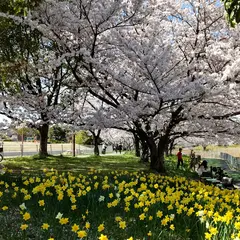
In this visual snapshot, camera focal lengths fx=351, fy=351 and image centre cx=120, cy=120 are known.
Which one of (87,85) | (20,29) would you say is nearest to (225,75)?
(87,85)

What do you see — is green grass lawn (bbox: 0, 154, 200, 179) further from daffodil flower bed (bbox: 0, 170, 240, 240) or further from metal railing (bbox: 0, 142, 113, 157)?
metal railing (bbox: 0, 142, 113, 157)

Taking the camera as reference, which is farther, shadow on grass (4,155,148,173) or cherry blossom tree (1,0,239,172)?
shadow on grass (4,155,148,173)

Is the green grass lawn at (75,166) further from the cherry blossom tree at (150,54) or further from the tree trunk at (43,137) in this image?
the cherry blossom tree at (150,54)

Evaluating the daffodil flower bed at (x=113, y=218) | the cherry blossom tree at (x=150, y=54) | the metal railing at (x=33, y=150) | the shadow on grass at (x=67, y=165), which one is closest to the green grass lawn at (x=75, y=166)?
the shadow on grass at (x=67, y=165)

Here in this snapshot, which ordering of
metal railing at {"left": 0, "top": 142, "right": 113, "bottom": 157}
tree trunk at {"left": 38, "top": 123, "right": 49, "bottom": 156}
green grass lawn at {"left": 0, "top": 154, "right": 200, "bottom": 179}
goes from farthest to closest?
metal railing at {"left": 0, "top": 142, "right": 113, "bottom": 157}
tree trunk at {"left": 38, "top": 123, "right": 49, "bottom": 156}
green grass lawn at {"left": 0, "top": 154, "right": 200, "bottom": 179}

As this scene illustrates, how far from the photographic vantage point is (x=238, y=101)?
11.3 metres

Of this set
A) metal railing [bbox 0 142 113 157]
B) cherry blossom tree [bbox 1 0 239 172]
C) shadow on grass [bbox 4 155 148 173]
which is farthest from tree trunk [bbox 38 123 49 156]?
cherry blossom tree [bbox 1 0 239 172]

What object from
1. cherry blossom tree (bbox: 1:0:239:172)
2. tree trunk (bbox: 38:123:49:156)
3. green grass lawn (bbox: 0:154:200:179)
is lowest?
green grass lawn (bbox: 0:154:200:179)

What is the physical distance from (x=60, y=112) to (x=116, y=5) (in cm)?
472

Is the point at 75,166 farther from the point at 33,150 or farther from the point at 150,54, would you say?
the point at 33,150

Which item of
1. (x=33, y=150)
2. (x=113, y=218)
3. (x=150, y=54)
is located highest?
(x=150, y=54)

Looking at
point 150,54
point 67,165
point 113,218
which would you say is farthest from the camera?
point 67,165

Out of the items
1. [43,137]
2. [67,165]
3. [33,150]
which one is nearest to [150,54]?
[67,165]

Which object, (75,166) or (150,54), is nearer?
(150,54)
